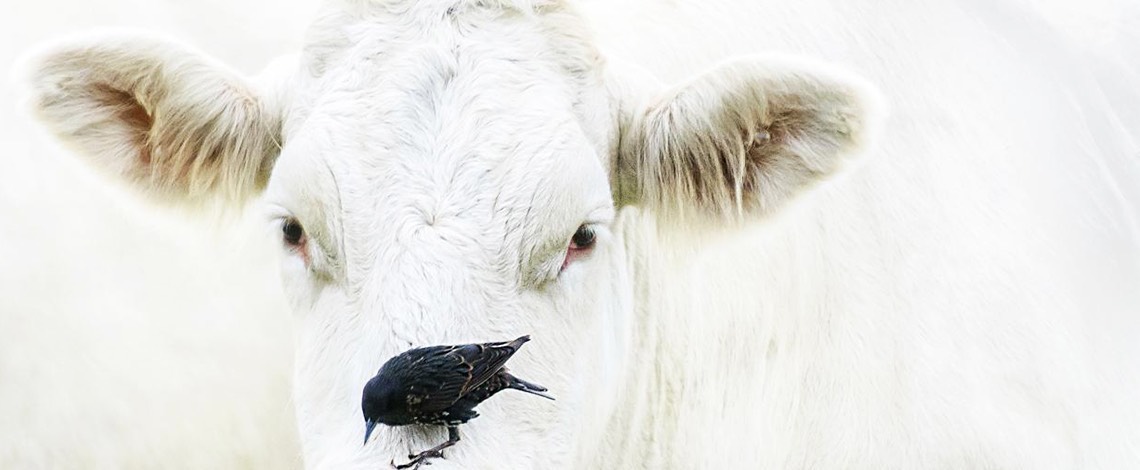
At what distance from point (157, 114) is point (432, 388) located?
1.14m

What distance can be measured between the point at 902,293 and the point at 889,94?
609 mm

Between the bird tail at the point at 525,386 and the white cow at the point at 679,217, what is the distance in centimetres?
4

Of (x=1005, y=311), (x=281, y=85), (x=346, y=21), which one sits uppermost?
(x=346, y=21)

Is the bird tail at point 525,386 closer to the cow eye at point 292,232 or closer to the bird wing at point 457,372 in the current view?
the bird wing at point 457,372

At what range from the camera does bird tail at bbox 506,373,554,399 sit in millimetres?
2428

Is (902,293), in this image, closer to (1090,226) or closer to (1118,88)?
(1090,226)

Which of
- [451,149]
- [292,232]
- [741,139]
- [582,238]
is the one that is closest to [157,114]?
[292,232]

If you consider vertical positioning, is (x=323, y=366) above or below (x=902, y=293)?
above

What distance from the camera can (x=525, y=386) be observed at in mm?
2475

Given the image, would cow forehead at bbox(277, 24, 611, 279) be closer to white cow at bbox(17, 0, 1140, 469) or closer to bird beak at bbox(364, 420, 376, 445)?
white cow at bbox(17, 0, 1140, 469)

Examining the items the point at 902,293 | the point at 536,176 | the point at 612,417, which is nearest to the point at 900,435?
the point at 902,293

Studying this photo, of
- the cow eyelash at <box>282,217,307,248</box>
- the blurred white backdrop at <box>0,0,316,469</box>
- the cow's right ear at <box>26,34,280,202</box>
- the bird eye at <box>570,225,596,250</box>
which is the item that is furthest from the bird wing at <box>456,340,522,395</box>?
the blurred white backdrop at <box>0,0,316,469</box>

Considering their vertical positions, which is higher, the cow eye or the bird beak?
the cow eye

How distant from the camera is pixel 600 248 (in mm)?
2775
